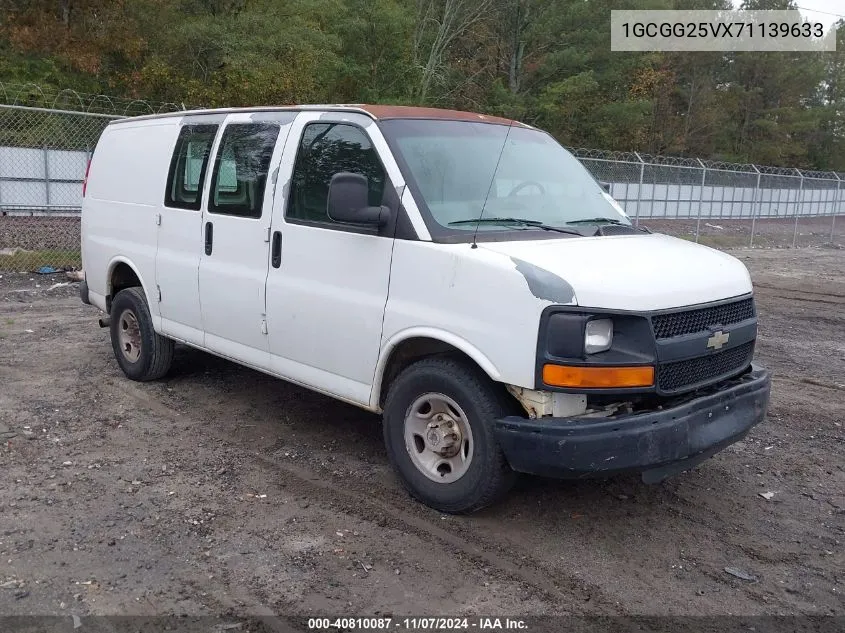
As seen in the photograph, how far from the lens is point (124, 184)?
668 cm

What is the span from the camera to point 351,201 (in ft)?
14.1

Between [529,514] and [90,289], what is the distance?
4.74 metres

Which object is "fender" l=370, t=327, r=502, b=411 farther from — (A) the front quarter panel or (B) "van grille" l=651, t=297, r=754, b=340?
(B) "van grille" l=651, t=297, r=754, b=340

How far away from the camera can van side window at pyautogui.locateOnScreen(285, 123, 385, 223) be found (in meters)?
4.62

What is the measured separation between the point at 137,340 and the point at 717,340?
4696 mm

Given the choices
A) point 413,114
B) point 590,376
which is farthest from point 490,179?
point 590,376

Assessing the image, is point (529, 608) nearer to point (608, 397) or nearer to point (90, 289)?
point (608, 397)

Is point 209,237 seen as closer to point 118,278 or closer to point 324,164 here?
point 324,164

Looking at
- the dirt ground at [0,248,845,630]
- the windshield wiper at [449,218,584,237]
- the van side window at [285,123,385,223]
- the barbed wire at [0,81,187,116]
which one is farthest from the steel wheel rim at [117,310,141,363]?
the barbed wire at [0,81,187,116]

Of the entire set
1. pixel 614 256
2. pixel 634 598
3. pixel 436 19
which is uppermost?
pixel 436 19

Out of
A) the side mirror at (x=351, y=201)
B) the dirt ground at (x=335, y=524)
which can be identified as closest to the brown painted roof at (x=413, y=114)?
the side mirror at (x=351, y=201)

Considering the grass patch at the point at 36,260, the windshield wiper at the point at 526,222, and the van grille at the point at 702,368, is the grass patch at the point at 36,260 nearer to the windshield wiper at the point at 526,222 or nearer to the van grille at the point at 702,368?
the windshield wiper at the point at 526,222

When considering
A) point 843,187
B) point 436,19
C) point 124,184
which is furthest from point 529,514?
point 843,187

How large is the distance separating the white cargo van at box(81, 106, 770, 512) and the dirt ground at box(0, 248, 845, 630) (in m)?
0.44
